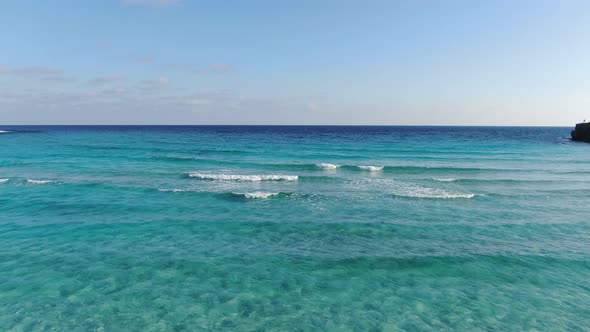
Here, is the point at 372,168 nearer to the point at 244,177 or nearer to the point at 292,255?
the point at 244,177

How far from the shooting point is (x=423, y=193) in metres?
24.5

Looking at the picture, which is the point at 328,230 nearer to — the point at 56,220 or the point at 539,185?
the point at 56,220

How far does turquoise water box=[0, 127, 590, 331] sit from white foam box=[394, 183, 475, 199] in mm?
130

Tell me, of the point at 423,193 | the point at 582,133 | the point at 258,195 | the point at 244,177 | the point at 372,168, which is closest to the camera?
the point at 258,195

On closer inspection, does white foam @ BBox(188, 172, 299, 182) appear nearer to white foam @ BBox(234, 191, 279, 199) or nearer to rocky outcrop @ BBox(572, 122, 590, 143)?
white foam @ BBox(234, 191, 279, 199)

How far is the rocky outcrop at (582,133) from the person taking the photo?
259ft

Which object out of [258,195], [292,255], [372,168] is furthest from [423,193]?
[292,255]

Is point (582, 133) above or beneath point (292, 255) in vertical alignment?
above

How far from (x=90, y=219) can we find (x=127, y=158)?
26651 mm

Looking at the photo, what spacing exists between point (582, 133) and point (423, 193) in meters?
80.8

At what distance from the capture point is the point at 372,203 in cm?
2173

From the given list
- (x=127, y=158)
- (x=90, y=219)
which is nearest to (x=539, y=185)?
(x=90, y=219)

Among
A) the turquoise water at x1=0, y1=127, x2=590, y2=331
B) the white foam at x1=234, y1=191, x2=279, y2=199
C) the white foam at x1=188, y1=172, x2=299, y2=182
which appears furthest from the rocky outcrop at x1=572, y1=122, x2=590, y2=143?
the white foam at x1=234, y1=191, x2=279, y2=199

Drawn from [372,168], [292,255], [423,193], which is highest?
[372,168]
